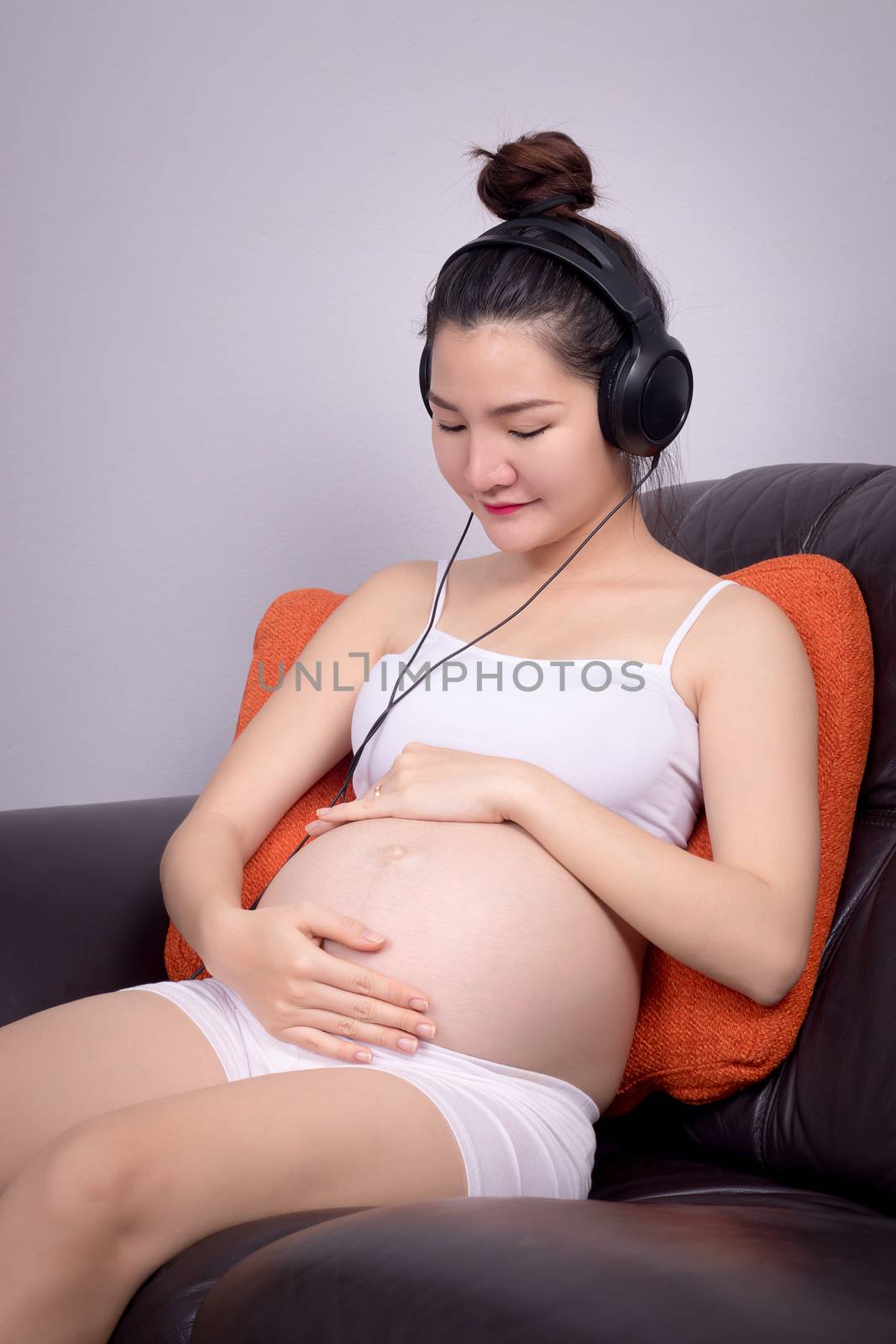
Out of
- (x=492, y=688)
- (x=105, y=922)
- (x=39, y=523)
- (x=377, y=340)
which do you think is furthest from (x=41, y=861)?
(x=377, y=340)

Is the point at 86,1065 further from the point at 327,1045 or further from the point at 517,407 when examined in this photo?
the point at 517,407

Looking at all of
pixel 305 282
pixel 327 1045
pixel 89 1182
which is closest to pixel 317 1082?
pixel 327 1045

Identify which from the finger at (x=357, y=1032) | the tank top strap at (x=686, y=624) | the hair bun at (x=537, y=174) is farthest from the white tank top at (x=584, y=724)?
the hair bun at (x=537, y=174)

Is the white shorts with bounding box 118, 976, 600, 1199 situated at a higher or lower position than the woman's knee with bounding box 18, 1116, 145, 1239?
lower

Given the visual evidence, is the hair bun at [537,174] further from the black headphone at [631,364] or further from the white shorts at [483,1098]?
the white shorts at [483,1098]

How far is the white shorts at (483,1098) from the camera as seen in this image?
39.5 inches

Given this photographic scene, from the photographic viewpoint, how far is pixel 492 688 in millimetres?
1313

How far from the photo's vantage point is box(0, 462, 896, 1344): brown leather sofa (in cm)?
58

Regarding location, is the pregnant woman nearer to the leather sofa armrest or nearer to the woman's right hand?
the woman's right hand

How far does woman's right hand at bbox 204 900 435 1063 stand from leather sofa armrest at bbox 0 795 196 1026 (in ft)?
0.99

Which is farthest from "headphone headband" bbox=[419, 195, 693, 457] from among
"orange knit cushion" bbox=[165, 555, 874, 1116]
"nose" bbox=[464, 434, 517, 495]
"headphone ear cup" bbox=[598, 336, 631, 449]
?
"orange knit cushion" bbox=[165, 555, 874, 1116]

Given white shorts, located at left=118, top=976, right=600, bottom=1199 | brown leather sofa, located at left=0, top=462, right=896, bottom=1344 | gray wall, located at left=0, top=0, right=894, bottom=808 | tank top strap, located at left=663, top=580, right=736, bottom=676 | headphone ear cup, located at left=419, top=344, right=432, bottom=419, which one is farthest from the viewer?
gray wall, located at left=0, top=0, right=894, bottom=808

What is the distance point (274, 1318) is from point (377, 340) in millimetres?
1714

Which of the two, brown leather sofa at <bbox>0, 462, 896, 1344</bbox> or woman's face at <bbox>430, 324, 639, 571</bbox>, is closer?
brown leather sofa at <bbox>0, 462, 896, 1344</bbox>
